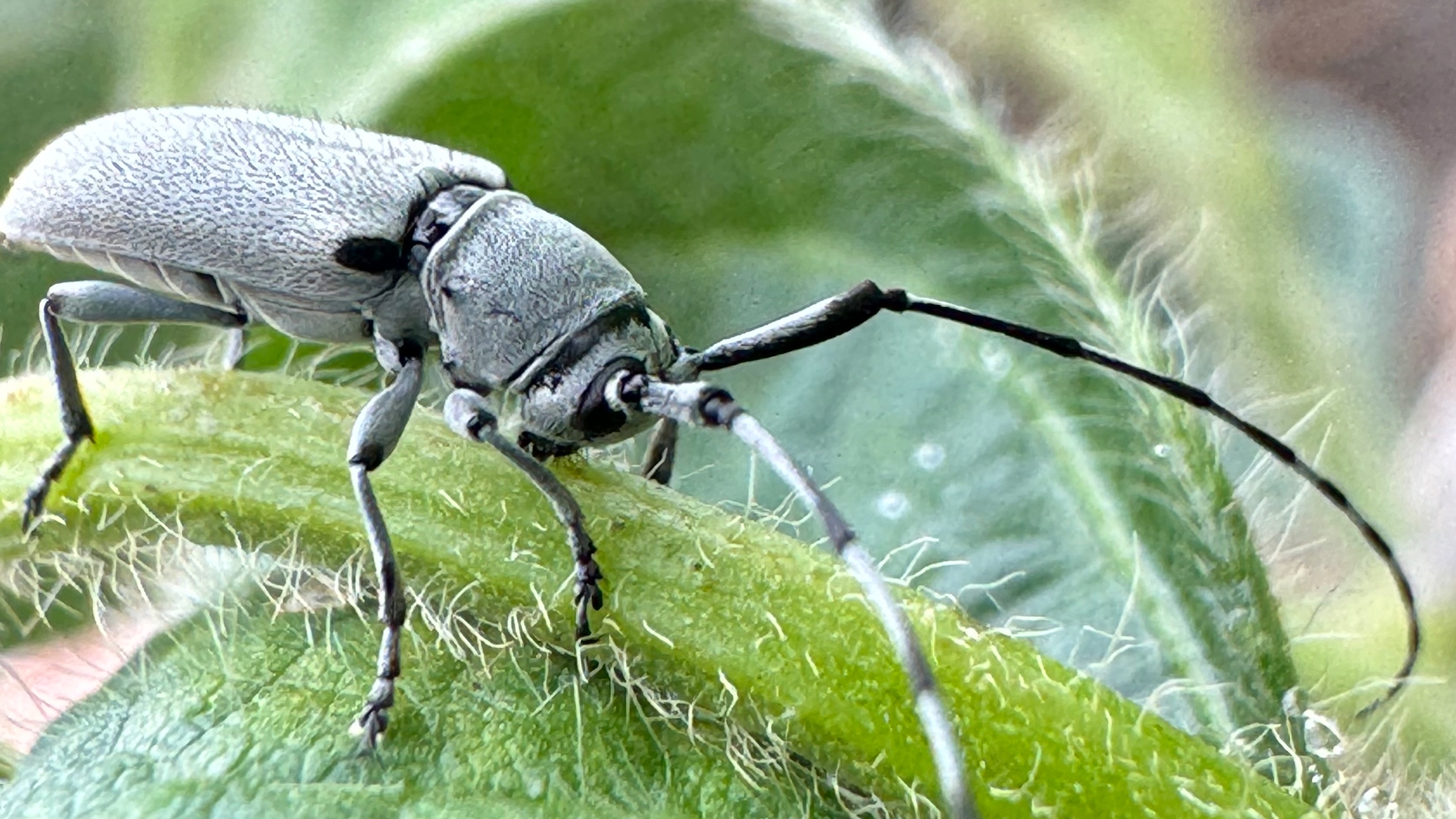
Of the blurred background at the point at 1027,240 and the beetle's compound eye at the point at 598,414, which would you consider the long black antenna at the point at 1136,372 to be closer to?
the blurred background at the point at 1027,240

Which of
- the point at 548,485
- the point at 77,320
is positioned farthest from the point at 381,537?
the point at 77,320

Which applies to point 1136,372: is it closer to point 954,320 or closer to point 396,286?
point 954,320

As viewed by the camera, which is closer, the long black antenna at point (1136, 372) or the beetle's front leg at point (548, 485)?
the beetle's front leg at point (548, 485)

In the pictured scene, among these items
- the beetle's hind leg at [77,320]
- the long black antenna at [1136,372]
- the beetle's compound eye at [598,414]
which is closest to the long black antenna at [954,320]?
the long black antenna at [1136,372]

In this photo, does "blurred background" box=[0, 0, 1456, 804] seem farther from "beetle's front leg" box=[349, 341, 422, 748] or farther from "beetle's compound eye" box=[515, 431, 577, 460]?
"beetle's front leg" box=[349, 341, 422, 748]

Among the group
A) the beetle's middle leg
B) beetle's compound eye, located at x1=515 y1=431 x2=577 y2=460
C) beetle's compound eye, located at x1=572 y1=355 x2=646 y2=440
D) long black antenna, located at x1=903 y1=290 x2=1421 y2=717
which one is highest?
long black antenna, located at x1=903 y1=290 x2=1421 y2=717

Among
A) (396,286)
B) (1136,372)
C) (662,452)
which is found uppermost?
(1136,372)

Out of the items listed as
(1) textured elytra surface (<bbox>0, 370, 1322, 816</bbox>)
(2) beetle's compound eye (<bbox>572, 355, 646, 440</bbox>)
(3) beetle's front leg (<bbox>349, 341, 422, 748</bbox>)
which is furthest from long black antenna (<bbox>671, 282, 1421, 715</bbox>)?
(3) beetle's front leg (<bbox>349, 341, 422, 748</bbox>)
